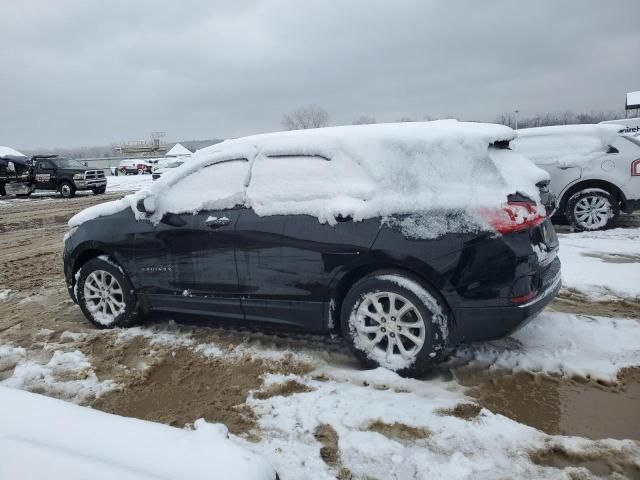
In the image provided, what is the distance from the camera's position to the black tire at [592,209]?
7.90m

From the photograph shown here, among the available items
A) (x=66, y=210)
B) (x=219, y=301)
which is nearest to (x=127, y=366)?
(x=219, y=301)

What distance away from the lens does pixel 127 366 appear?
3805mm

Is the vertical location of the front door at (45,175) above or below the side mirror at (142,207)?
above

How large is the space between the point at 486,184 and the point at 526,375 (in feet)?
4.56

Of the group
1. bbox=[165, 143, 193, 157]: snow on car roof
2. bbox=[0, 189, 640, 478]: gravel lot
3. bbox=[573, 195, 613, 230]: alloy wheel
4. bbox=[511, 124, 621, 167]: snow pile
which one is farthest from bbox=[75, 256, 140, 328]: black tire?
bbox=[165, 143, 193, 157]: snow on car roof

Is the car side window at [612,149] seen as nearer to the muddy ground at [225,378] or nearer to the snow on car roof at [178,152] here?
the muddy ground at [225,378]

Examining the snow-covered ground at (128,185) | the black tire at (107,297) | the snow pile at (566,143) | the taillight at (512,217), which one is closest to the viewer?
the taillight at (512,217)

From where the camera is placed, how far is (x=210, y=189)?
13.5 ft

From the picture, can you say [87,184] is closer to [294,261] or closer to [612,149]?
[612,149]

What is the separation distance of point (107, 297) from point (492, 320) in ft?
11.4

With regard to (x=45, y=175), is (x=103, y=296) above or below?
below

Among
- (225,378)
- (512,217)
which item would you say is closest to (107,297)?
(225,378)

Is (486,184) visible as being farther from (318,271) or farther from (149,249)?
(149,249)

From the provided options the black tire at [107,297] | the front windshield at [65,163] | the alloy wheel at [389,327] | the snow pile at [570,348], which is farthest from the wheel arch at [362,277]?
the front windshield at [65,163]
